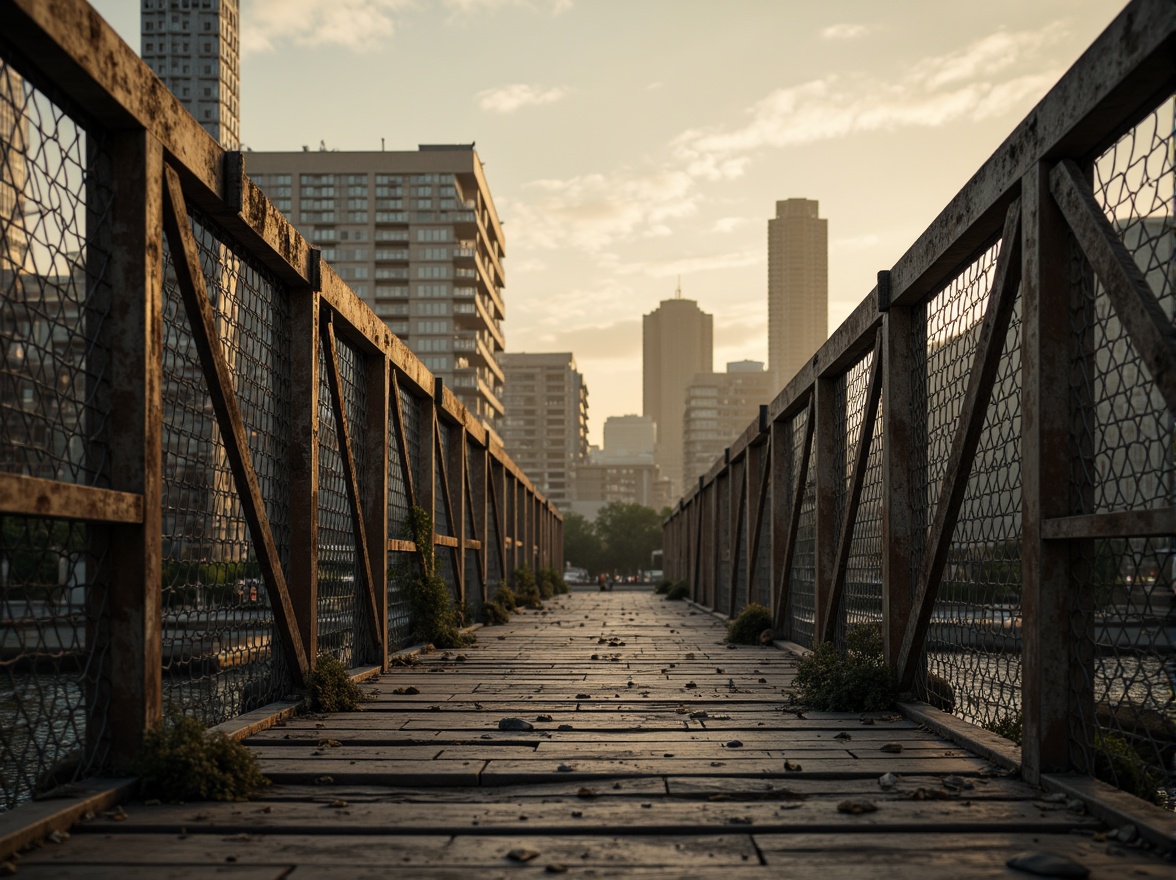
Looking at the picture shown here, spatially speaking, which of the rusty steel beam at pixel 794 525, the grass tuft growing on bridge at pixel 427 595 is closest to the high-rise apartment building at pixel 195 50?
the grass tuft growing on bridge at pixel 427 595

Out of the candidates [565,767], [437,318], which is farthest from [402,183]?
[565,767]

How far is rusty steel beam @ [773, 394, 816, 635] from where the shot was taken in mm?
9109

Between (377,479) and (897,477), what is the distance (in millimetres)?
3679

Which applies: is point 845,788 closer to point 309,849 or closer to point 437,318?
point 309,849

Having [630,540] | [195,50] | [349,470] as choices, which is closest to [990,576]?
[349,470]

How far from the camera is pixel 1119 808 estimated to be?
3.27 meters

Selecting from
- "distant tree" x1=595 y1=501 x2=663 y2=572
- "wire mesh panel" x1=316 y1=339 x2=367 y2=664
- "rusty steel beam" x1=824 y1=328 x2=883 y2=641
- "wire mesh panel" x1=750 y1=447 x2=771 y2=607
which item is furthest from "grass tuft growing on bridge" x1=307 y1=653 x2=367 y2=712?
"distant tree" x1=595 y1=501 x2=663 y2=572

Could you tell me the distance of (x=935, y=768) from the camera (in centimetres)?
416

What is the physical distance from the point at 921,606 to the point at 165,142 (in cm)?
403

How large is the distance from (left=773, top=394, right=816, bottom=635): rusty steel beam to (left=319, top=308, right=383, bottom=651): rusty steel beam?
3.70 m

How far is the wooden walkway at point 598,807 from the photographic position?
2.91 metres

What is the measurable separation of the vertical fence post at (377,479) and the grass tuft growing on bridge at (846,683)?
3.14m

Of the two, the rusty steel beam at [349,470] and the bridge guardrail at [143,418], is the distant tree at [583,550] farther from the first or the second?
the bridge guardrail at [143,418]

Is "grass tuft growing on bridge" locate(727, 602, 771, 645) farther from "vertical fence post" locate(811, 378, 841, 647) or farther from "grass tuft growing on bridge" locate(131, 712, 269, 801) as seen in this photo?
"grass tuft growing on bridge" locate(131, 712, 269, 801)
